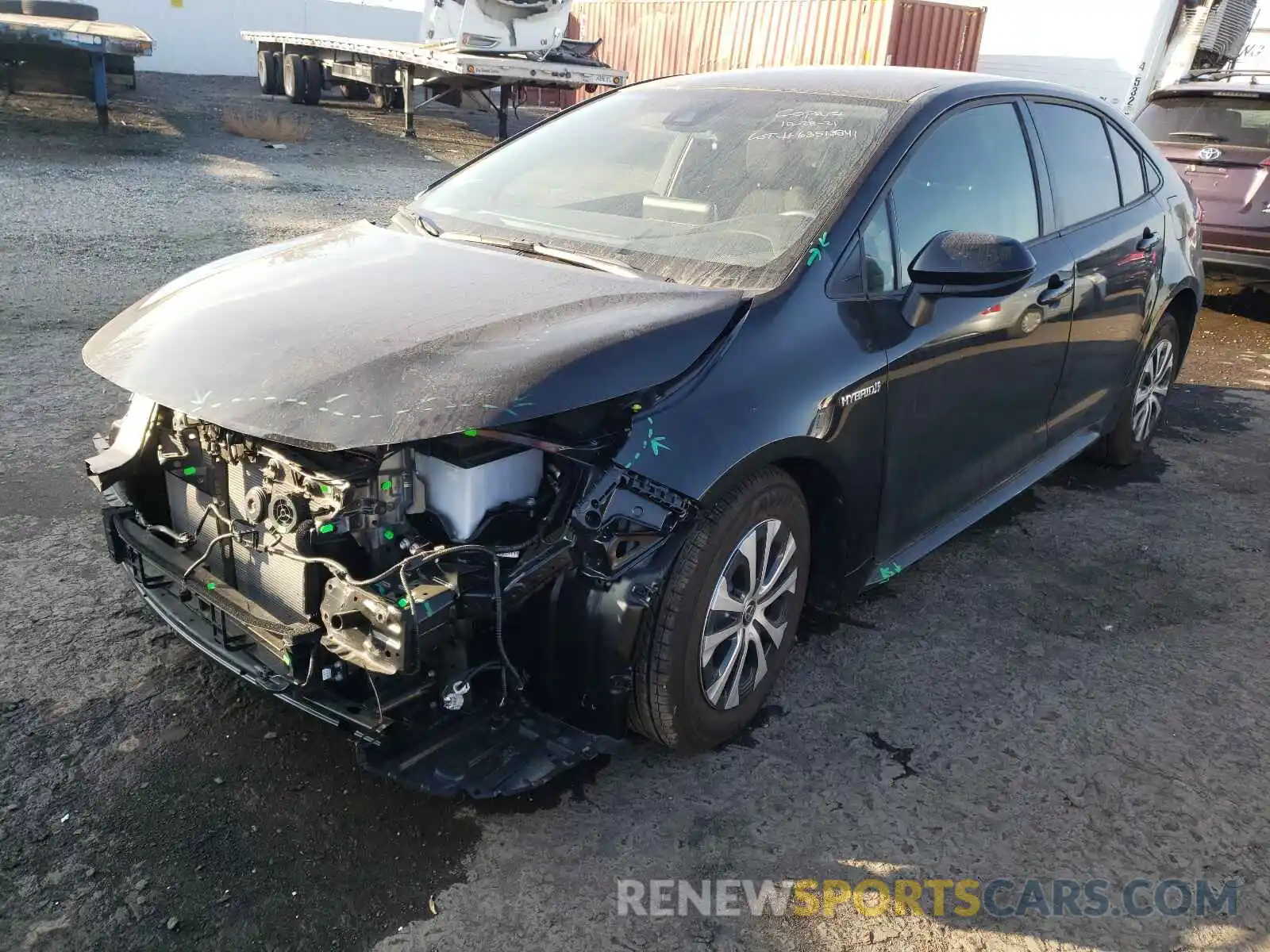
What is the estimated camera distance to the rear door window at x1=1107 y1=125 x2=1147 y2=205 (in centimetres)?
431

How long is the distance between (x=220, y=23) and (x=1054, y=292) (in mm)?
28693

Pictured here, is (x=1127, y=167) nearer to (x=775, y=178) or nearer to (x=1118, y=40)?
(x=775, y=178)

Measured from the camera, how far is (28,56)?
48.5 ft

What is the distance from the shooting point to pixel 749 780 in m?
2.73

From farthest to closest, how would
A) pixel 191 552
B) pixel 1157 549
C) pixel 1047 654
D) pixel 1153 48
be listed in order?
pixel 1153 48 → pixel 1157 549 → pixel 1047 654 → pixel 191 552

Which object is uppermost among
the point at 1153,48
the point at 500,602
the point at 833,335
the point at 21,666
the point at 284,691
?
the point at 1153,48

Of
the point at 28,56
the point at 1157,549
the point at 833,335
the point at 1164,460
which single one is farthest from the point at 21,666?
the point at 28,56

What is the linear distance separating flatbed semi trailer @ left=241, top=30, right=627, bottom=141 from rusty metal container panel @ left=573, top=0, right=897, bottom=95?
5.50ft

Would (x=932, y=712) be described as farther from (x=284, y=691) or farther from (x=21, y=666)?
(x=21, y=666)

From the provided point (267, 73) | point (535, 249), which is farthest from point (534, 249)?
point (267, 73)

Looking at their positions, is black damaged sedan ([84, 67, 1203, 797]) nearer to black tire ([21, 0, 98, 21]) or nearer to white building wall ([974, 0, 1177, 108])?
white building wall ([974, 0, 1177, 108])

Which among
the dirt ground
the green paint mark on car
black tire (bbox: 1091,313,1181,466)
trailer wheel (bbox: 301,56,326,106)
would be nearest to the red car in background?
black tire (bbox: 1091,313,1181,466)

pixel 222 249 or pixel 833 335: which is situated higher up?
pixel 833 335

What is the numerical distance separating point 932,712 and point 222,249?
714 cm
